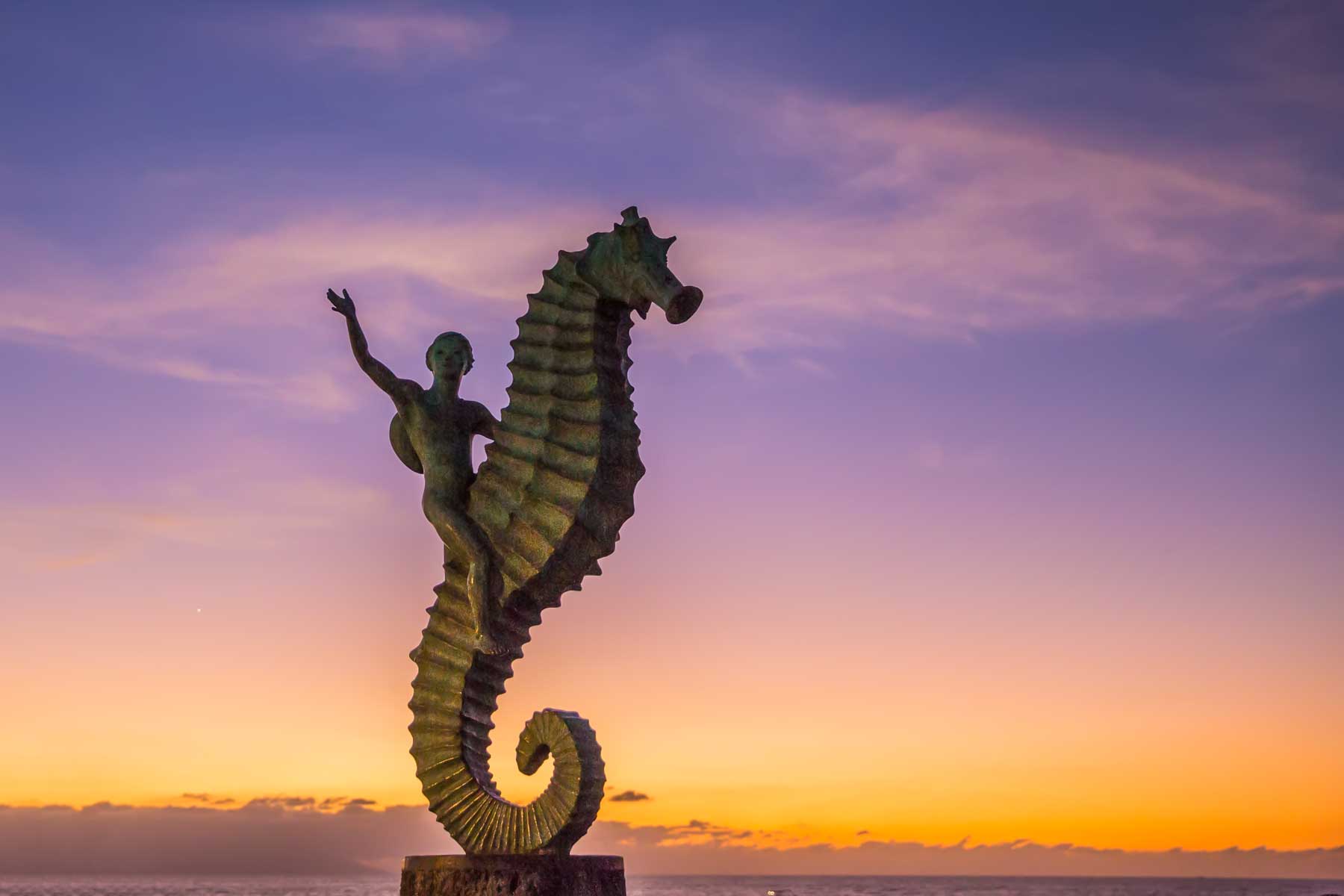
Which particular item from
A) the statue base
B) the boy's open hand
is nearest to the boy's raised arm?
the boy's open hand

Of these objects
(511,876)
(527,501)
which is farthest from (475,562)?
(511,876)

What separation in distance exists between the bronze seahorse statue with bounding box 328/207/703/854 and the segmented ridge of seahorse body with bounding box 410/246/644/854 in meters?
0.01

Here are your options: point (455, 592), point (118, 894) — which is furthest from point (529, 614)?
point (118, 894)

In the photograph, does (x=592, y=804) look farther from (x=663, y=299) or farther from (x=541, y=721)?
(x=663, y=299)

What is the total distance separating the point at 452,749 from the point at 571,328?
310 cm

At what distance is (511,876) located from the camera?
35.4 feet

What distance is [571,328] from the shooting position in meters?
11.6

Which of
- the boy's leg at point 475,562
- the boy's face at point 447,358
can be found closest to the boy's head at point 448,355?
the boy's face at point 447,358

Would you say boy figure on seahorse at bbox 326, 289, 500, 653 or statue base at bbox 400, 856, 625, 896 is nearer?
statue base at bbox 400, 856, 625, 896

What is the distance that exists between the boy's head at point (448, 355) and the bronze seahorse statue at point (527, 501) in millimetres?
11

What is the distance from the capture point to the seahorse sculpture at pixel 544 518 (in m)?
11.2

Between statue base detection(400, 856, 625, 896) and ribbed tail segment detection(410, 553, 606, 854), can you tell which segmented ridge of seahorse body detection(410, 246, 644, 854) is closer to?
ribbed tail segment detection(410, 553, 606, 854)

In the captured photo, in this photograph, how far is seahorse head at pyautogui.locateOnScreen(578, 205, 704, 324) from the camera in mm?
11219

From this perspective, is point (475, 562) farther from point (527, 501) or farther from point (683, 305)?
point (683, 305)
